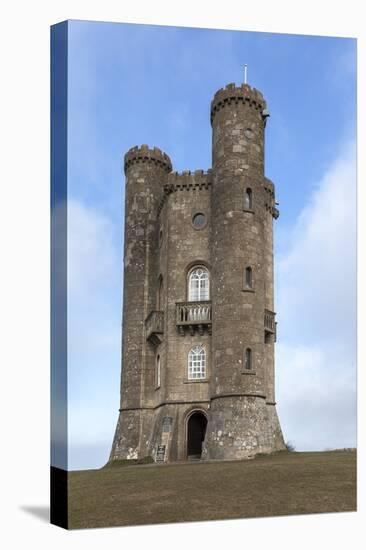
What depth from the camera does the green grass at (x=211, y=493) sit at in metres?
23.3

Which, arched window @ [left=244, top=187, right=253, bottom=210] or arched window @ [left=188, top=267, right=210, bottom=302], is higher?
arched window @ [left=244, top=187, right=253, bottom=210]

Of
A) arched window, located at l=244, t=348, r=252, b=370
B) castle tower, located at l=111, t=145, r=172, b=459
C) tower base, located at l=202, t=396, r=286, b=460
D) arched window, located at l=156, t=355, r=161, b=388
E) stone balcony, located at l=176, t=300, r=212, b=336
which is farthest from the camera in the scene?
castle tower, located at l=111, t=145, r=172, b=459

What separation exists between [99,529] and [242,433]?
50.8 feet

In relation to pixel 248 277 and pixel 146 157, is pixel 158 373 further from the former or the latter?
pixel 146 157

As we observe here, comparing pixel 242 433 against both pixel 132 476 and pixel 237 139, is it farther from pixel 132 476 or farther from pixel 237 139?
pixel 237 139

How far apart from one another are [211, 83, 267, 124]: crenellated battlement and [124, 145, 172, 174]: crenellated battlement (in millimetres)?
9812

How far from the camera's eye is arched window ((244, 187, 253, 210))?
40.1m

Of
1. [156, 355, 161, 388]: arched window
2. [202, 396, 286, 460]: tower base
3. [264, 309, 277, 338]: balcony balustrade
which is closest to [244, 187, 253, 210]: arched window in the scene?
[264, 309, 277, 338]: balcony balustrade

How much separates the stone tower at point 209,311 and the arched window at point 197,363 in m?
0.06

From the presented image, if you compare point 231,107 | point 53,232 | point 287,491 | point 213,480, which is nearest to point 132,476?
point 213,480

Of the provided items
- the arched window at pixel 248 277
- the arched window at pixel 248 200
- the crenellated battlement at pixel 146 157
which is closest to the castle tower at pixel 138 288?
the crenellated battlement at pixel 146 157

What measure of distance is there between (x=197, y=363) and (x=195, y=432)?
3845 millimetres

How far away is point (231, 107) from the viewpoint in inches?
1598

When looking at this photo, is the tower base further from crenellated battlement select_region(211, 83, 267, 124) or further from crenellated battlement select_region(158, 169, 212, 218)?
crenellated battlement select_region(211, 83, 267, 124)
